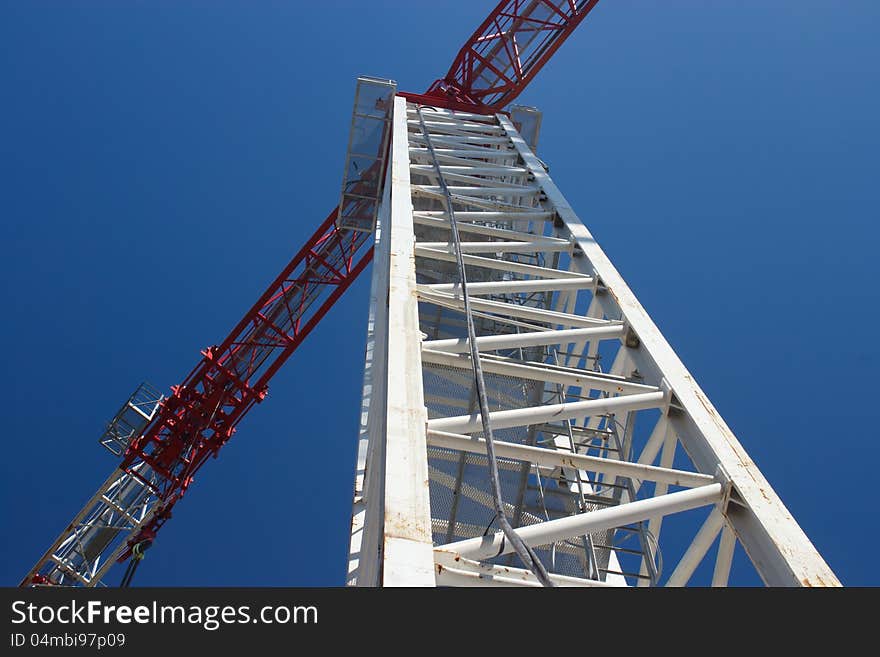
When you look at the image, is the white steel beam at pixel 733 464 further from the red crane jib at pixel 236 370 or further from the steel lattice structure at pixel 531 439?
the red crane jib at pixel 236 370

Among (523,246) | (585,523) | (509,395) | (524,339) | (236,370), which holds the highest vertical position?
(236,370)

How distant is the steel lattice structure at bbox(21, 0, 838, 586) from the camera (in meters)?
5.21

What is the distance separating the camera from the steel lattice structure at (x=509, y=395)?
17.1 ft

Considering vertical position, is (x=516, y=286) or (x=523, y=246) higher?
(x=523, y=246)

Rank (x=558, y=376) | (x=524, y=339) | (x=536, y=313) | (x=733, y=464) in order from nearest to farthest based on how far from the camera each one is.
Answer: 1. (x=733, y=464)
2. (x=558, y=376)
3. (x=524, y=339)
4. (x=536, y=313)

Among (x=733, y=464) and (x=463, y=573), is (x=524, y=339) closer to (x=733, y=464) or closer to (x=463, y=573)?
(x=733, y=464)

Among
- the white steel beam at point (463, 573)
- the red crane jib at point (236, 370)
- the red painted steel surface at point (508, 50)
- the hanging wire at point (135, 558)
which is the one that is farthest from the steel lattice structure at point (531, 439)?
the hanging wire at point (135, 558)

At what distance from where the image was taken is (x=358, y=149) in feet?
54.7

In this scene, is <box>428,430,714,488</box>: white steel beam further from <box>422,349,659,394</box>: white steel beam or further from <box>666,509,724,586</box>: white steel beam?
<box>422,349,659,394</box>: white steel beam

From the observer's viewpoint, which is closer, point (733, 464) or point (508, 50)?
point (733, 464)

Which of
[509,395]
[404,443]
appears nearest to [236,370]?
[509,395]

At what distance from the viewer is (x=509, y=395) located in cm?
951

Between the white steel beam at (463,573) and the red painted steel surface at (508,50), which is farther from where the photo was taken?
the red painted steel surface at (508,50)

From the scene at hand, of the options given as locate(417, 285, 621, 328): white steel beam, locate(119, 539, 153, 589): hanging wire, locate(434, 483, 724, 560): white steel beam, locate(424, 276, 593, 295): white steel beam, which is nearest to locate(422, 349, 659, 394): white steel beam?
locate(417, 285, 621, 328): white steel beam
